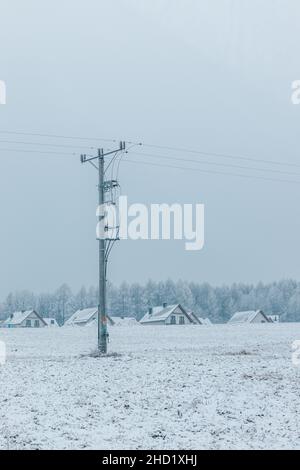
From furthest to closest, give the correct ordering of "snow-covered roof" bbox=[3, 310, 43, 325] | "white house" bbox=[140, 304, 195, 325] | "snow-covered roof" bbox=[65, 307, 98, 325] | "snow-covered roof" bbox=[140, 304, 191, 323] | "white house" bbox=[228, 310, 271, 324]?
1. "snow-covered roof" bbox=[3, 310, 43, 325]
2. "snow-covered roof" bbox=[65, 307, 98, 325]
3. "white house" bbox=[228, 310, 271, 324]
4. "snow-covered roof" bbox=[140, 304, 191, 323]
5. "white house" bbox=[140, 304, 195, 325]

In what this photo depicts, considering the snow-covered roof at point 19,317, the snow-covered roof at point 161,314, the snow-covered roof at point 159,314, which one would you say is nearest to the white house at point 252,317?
the snow-covered roof at point 161,314

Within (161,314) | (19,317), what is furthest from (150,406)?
(19,317)

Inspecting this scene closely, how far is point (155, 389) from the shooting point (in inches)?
875

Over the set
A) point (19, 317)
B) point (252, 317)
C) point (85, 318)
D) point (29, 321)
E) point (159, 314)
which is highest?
point (159, 314)

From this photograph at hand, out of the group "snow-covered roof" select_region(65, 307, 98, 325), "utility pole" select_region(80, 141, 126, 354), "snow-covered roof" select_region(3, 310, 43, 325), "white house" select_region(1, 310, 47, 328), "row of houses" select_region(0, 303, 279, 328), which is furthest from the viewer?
"snow-covered roof" select_region(3, 310, 43, 325)

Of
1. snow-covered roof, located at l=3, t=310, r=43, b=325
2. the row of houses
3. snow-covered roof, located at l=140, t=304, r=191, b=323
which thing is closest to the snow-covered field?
the row of houses

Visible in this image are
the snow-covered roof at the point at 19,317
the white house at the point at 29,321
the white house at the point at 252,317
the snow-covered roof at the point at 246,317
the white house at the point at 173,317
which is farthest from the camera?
the snow-covered roof at the point at 19,317

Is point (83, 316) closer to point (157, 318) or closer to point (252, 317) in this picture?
point (157, 318)

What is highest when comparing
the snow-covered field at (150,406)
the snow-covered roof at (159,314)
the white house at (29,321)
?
the snow-covered field at (150,406)

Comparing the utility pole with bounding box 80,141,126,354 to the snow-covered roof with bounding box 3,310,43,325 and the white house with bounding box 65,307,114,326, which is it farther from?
the snow-covered roof with bounding box 3,310,43,325

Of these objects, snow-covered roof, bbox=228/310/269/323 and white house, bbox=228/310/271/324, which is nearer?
snow-covered roof, bbox=228/310/269/323

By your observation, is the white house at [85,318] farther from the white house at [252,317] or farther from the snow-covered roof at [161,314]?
the white house at [252,317]

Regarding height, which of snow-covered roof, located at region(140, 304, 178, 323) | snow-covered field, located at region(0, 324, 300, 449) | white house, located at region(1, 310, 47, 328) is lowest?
white house, located at region(1, 310, 47, 328)

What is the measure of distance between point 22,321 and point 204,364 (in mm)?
120350
